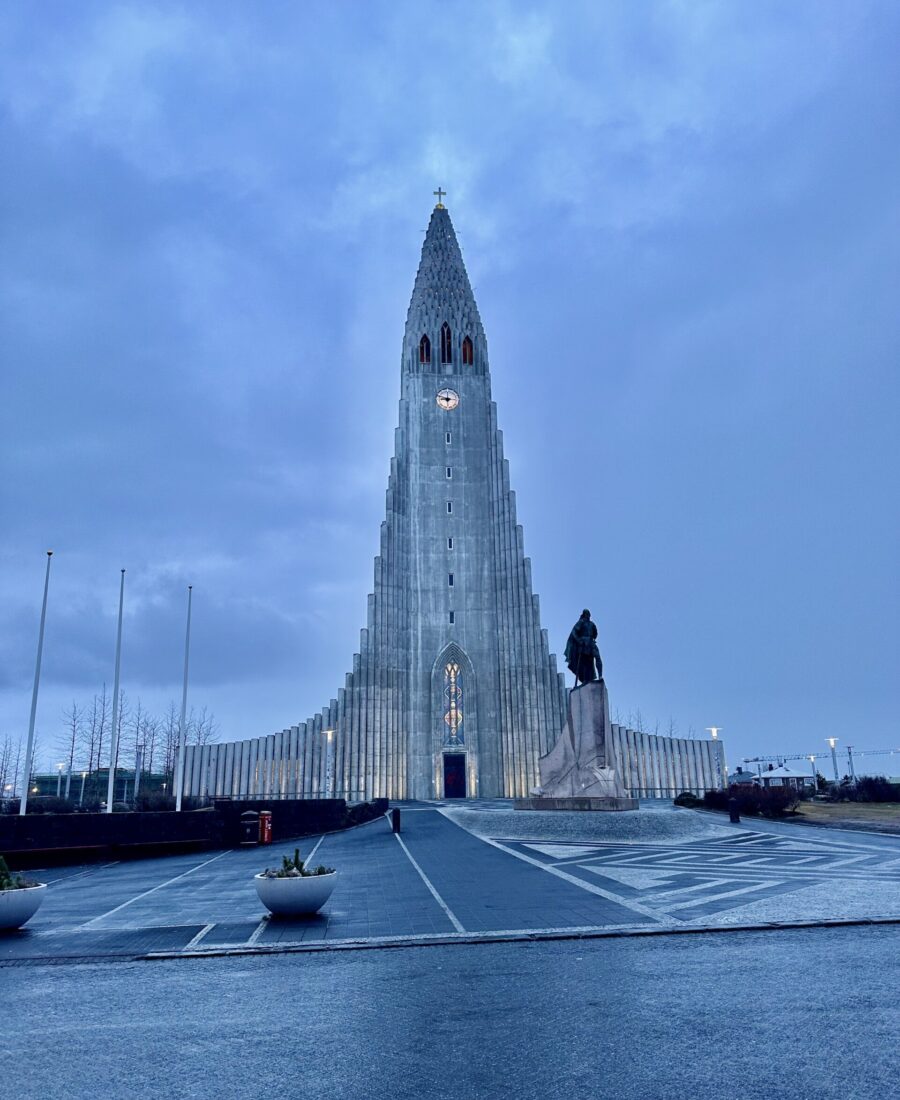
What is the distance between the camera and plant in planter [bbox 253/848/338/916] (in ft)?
35.0

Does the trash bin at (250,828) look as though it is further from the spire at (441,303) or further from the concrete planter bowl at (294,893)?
the spire at (441,303)

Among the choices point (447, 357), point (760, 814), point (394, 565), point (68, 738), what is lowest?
point (760, 814)

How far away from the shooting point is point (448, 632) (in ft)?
187

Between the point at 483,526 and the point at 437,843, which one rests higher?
the point at 483,526

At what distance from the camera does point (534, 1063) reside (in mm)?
5074

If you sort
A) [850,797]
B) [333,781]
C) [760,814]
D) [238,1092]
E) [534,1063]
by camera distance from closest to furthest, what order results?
[238,1092]
[534,1063]
[760,814]
[850,797]
[333,781]

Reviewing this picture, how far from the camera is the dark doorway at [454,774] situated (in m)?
55.3

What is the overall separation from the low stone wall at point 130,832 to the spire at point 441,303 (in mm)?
42780

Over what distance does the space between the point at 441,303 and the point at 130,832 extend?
49.9 meters

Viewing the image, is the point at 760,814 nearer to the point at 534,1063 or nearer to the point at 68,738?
the point at 534,1063

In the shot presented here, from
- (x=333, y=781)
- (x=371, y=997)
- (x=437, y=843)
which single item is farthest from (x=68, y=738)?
(x=371, y=997)

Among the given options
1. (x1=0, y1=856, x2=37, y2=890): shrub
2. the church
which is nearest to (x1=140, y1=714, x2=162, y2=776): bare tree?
the church

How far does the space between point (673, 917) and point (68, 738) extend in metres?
78.7

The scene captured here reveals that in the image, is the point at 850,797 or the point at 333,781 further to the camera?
the point at 333,781
